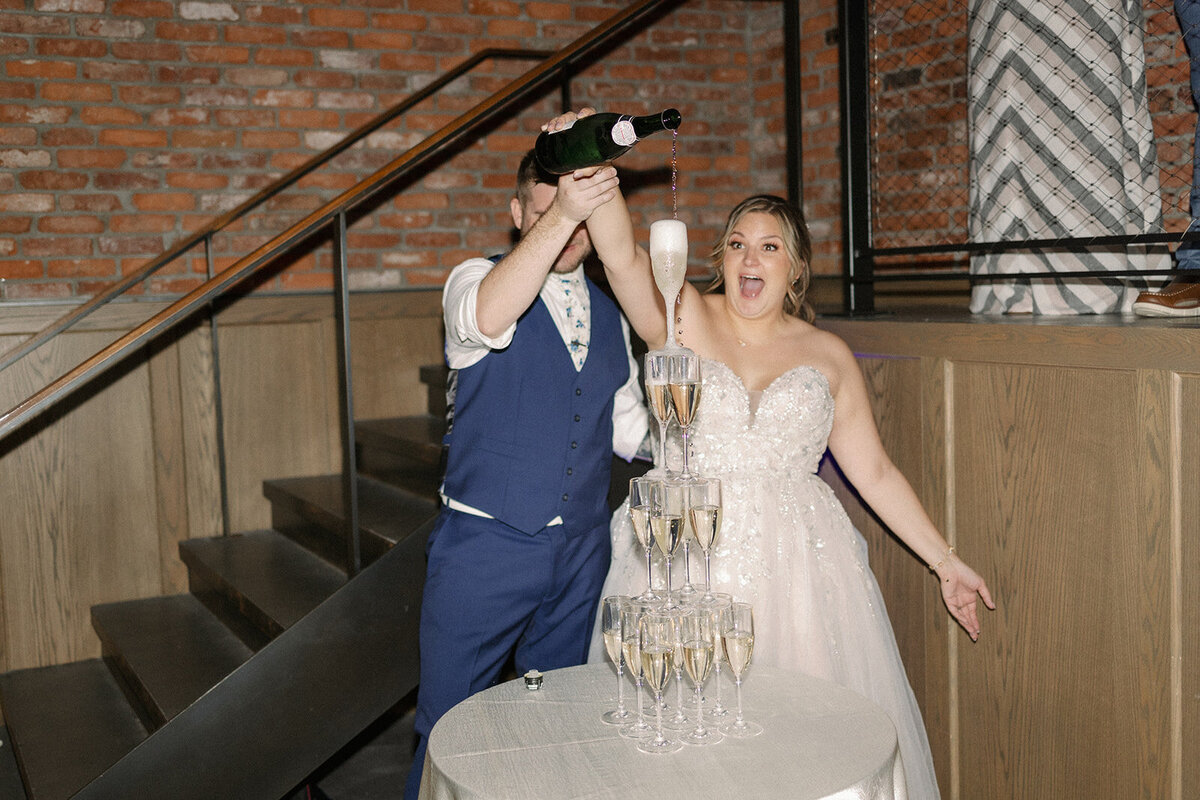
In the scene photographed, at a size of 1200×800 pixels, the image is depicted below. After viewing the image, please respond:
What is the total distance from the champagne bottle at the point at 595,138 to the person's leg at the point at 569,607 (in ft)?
2.80

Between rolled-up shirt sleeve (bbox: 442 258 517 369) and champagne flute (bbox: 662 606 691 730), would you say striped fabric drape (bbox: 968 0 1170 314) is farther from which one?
champagne flute (bbox: 662 606 691 730)

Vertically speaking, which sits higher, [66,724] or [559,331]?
[559,331]

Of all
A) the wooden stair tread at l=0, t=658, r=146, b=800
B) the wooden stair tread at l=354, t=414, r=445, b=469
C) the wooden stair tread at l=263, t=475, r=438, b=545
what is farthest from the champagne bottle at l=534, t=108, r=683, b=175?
the wooden stair tread at l=0, t=658, r=146, b=800

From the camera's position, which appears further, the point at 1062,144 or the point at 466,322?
the point at 1062,144

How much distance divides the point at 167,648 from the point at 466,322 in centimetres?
168

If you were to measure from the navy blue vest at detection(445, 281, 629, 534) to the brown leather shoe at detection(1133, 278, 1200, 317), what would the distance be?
1.14m

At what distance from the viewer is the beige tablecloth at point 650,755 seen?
1421mm

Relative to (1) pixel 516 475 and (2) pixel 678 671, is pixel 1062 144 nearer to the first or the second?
(1) pixel 516 475

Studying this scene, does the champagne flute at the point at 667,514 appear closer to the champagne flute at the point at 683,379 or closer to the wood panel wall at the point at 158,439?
the champagne flute at the point at 683,379

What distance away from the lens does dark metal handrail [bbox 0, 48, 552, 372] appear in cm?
335

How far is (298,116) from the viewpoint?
156 inches

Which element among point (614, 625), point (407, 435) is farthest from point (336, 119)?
point (614, 625)

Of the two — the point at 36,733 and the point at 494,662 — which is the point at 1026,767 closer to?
the point at 494,662

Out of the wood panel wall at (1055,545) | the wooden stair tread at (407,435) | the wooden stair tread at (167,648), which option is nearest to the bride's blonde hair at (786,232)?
the wood panel wall at (1055,545)
